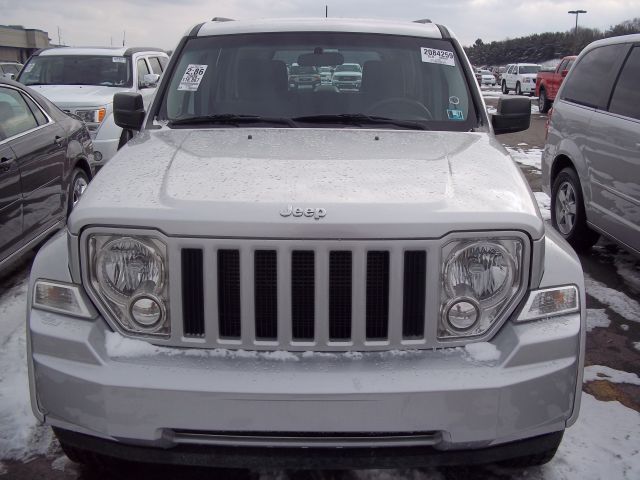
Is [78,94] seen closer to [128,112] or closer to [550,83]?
[128,112]

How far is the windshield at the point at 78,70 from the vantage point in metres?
9.88

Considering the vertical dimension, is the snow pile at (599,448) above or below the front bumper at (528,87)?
below

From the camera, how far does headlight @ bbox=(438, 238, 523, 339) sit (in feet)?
7.30

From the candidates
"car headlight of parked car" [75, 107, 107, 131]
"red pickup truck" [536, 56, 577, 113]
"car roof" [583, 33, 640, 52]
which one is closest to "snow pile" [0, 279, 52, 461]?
"car headlight of parked car" [75, 107, 107, 131]

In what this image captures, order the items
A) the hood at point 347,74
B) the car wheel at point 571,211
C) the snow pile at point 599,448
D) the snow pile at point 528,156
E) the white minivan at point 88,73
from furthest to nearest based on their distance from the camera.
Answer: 1. the snow pile at point 528,156
2. the white minivan at point 88,73
3. the car wheel at point 571,211
4. the hood at point 347,74
5. the snow pile at point 599,448

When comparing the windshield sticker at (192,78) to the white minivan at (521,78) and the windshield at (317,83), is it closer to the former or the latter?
the windshield at (317,83)

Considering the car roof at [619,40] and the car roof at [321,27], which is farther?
the car roof at [619,40]

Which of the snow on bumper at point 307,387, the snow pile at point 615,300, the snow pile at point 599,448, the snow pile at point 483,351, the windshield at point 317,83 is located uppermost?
the windshield at point 317,83

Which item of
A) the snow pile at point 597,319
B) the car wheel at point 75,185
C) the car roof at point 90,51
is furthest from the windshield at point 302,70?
the car roof at point 90,51

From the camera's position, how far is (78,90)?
934 cm

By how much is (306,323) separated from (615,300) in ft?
11.2

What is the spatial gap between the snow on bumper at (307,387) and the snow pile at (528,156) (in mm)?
8725

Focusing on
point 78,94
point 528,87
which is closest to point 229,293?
point 78,94

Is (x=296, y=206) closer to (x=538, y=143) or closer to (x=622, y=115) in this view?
(x=622, y=115)
